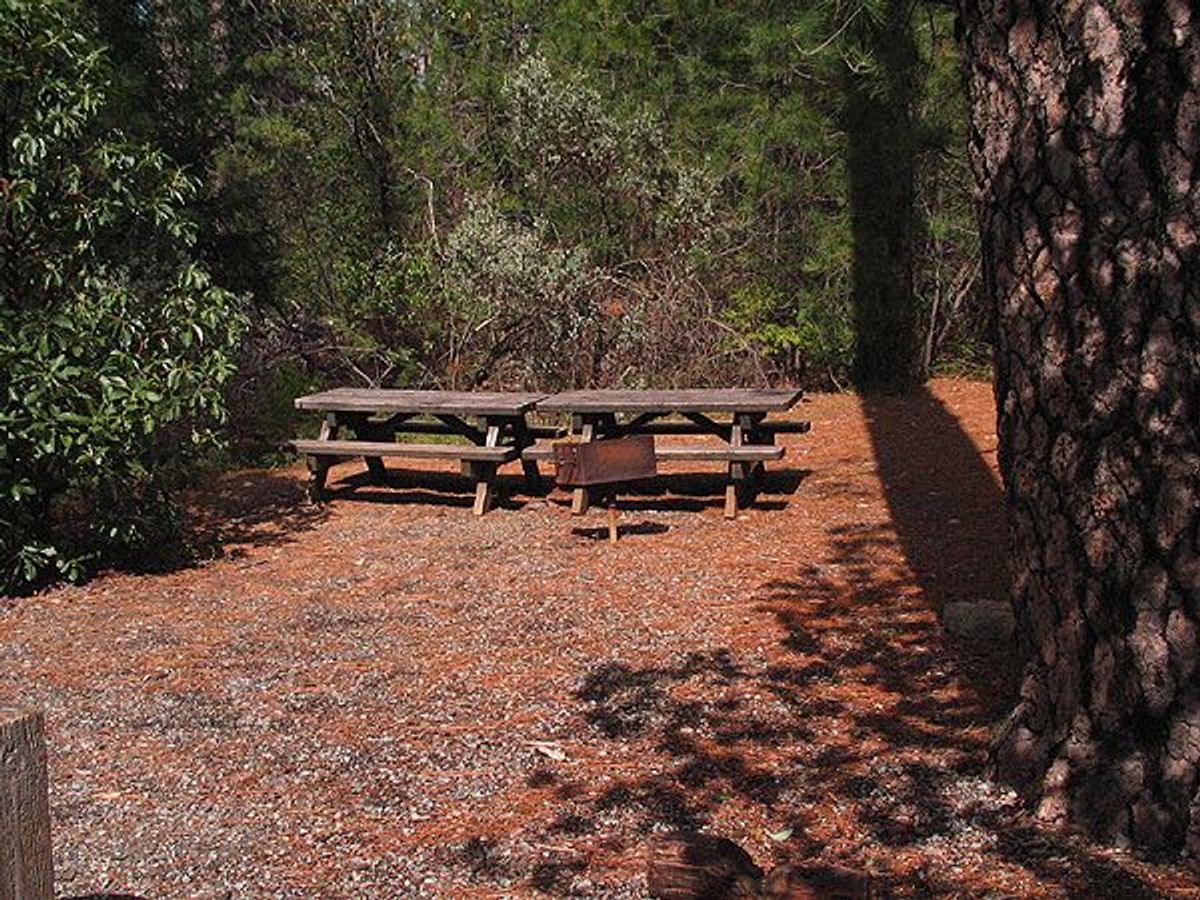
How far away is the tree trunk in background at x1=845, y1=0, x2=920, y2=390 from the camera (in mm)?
11461

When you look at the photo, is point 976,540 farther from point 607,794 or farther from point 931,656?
point 607,794

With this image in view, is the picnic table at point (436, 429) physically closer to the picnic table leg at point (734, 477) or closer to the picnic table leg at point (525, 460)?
the picnic table leg at point (525, 460)

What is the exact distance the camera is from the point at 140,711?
520cm

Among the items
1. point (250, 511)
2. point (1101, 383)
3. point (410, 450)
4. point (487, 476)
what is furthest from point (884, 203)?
point (1101, 383)

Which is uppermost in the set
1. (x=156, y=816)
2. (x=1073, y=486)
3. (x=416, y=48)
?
(x=416, y=48)

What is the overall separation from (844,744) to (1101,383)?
1583 mm

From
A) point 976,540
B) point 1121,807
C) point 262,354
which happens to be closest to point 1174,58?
point 1121,807

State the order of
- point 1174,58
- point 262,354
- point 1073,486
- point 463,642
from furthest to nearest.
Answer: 1. point 262,354
2. point 463,642
3. point 1073,486
4. point 1174,58

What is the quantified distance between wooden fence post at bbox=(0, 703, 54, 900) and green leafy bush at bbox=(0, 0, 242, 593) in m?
4.99

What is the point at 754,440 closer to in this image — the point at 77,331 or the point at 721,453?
the point at 721,453

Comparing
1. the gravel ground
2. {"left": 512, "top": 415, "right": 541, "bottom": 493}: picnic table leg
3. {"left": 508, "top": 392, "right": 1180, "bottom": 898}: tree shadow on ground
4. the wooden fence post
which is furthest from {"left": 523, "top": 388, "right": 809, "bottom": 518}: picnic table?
the wooden fence post

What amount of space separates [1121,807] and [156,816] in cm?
293

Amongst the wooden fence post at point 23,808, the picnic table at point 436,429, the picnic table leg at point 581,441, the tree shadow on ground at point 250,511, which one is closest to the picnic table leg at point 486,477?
the picnic table at point 436,429

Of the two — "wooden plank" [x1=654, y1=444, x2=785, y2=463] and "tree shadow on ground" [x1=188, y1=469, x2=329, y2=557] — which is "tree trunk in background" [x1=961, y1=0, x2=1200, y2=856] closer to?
"wooden plank" [x1=654, y1=444, x2=785, y2=463]
